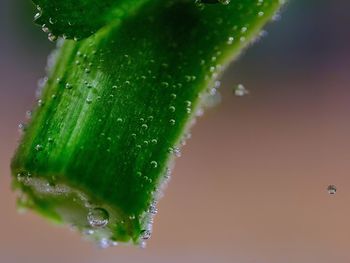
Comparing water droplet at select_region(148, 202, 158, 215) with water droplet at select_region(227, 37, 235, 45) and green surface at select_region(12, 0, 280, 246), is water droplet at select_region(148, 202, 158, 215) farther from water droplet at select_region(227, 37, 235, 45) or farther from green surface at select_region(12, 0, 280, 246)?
water droplet at select_region(227, 37, 235, 45)

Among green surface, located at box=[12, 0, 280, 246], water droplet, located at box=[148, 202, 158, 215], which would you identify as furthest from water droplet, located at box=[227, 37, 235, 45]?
water droplet, located at box=[148, 202, 158, 215]

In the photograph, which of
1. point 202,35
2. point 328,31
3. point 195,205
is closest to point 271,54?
point 328,31

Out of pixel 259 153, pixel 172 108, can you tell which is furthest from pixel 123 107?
pixel 259 153

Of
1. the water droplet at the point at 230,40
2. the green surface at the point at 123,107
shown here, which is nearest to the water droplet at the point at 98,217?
the green surface at the point at 123,107

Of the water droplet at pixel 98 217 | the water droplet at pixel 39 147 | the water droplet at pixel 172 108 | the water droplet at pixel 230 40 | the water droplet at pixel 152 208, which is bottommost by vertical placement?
the water droplet at pixel 98 217

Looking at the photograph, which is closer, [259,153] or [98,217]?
[98,217]

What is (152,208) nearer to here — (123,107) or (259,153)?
(123,107)

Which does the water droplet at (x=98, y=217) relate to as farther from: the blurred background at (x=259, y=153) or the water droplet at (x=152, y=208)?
the blurred background at (x=259, y=153)
